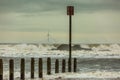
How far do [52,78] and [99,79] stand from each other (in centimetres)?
280

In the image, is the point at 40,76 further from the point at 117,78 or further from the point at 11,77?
the point at 117,78

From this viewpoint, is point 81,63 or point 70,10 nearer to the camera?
point 70,10

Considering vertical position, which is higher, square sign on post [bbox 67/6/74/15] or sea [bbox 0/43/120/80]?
square sign on post [bbox 67/6/74/15]

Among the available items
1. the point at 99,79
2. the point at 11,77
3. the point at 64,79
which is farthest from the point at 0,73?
the point at 99,79

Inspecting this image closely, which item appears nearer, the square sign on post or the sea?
the sea

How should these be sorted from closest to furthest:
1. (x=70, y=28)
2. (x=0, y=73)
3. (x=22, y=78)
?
(x=0, y=73) < (x=22, y=78) < (x=70, y=28)

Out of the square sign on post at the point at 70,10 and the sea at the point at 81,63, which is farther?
the square sign on post at the point at 70,10

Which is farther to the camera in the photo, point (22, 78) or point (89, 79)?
point (22, 78)

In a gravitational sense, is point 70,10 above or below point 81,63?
above

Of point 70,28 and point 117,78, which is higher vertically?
point 70,28

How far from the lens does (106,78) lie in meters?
27.5

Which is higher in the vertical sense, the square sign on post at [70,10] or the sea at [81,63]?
the square sign on post at [70,10]

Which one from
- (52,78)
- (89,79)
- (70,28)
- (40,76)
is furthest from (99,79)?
(70,28)

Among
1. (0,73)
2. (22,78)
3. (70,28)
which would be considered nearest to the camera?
(0,73)
